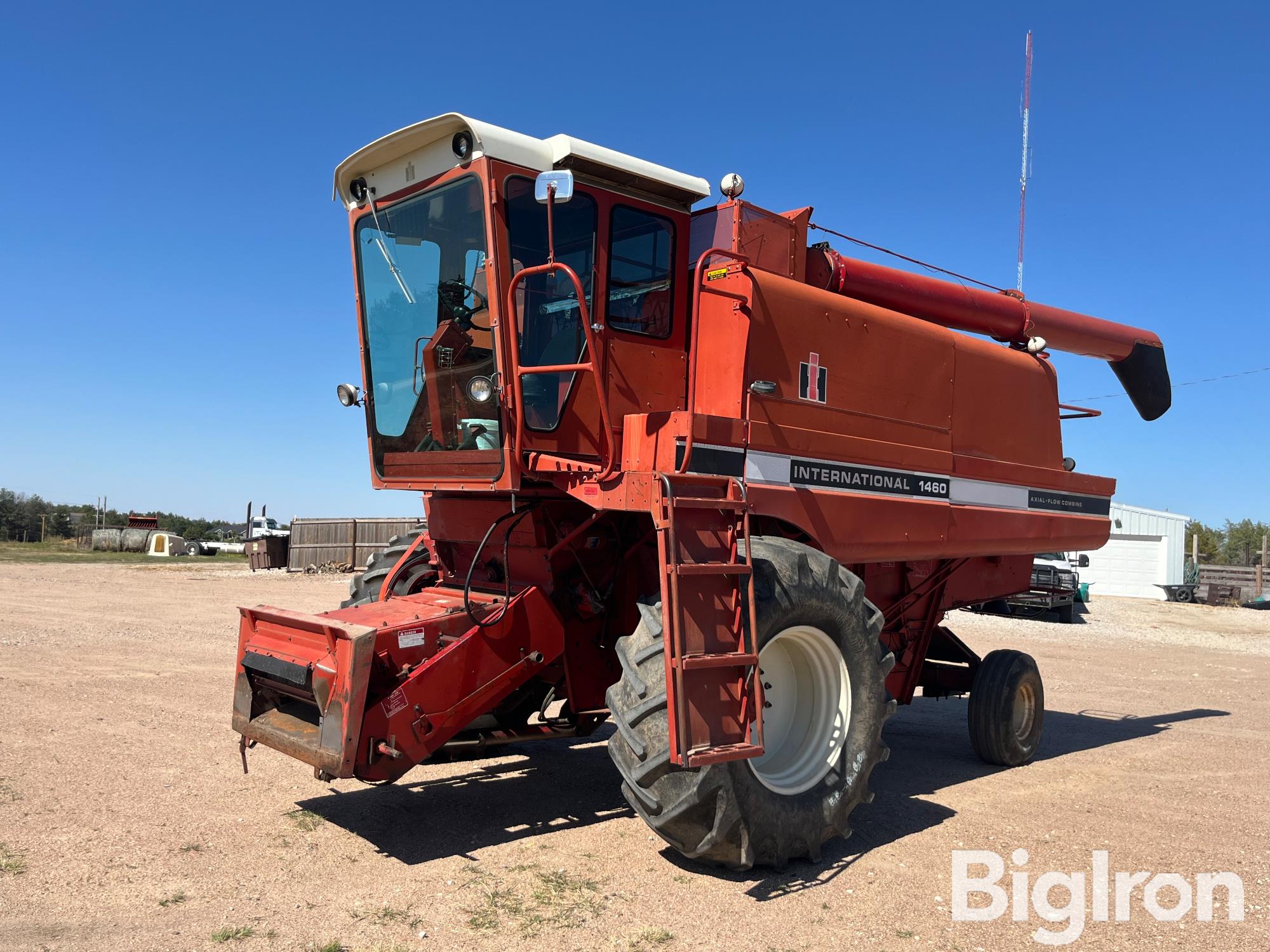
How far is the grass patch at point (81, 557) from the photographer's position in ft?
101

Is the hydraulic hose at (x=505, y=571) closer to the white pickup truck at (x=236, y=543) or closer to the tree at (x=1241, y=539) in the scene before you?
the white pickup truck at (x=236, y=543)

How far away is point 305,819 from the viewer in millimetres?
5363

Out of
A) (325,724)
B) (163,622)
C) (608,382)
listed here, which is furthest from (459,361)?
(163,622)

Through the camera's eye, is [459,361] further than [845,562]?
No

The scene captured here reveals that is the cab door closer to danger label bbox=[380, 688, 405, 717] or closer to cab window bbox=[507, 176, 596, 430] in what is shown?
cab window bbox=[507, 176, 596, 430]

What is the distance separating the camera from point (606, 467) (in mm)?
5137

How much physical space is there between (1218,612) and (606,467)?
25.3 m

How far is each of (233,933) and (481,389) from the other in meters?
2.79

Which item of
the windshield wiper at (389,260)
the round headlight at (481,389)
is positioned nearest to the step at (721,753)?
the round headlight at (481,389)

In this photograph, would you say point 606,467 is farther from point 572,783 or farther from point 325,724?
point 572,783

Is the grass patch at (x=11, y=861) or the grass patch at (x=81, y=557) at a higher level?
the grass patch at (x=11, y=861)

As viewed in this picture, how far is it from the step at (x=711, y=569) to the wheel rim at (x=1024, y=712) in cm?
391

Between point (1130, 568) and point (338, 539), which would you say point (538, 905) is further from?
point (1130, 568)

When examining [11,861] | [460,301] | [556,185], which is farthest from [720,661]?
[11,861]
